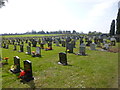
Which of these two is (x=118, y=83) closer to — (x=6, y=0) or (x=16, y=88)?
(x=16, y=88)

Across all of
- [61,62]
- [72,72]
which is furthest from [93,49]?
[72,72]

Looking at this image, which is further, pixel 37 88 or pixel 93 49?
pixel 93 49

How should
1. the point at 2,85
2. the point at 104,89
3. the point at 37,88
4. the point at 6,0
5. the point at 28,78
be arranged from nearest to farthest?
the point at 104,89 < the point at 37,88 < the point at 2,85 < the point at 28,78 < the point at 6,0

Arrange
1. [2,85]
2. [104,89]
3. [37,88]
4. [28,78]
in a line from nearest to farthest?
[104,89] < [37,88] < [2,85] < [28,78]

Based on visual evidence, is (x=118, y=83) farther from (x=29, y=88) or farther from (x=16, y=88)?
(x=16, y=88)

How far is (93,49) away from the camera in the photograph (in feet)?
60.4

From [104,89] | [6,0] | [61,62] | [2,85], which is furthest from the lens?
[6,0]

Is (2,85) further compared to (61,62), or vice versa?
(61,62)

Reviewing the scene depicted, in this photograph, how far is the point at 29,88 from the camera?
6.43 meters

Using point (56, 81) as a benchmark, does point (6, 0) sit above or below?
above

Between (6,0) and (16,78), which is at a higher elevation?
(6,0)

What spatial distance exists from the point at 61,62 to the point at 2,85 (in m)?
5.48

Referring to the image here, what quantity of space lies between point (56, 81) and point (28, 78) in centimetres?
184

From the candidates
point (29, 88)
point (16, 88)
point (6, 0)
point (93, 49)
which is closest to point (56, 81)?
point (29, 88)
